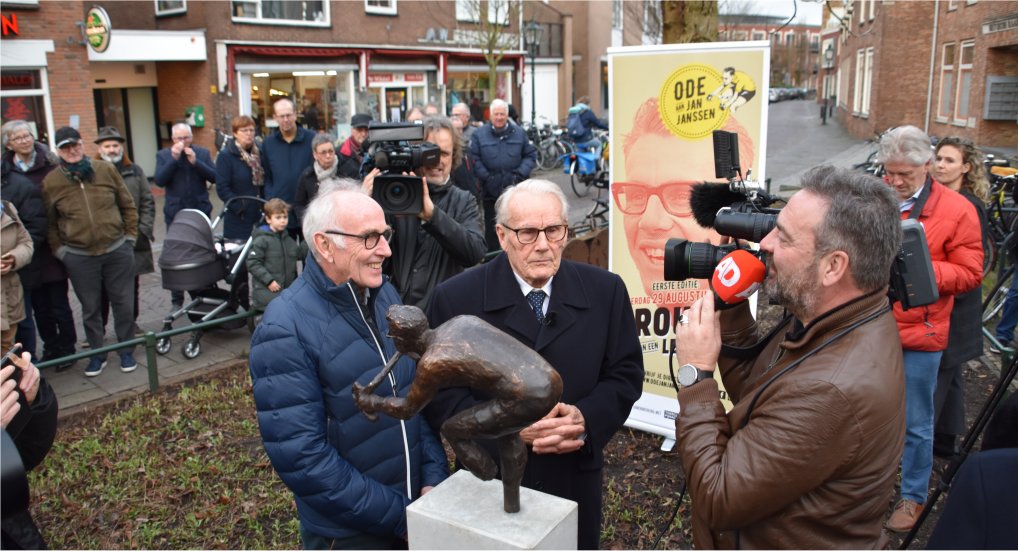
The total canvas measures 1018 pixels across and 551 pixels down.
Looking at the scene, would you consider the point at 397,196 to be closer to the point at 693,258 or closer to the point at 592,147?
the point at 693,258

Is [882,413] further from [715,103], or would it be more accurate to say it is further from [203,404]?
[203,404]

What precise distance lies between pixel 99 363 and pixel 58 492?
6.36 feet

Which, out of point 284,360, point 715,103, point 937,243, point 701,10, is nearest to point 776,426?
point 284,360

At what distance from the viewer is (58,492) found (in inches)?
169

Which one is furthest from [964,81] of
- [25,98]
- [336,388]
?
[336,388]

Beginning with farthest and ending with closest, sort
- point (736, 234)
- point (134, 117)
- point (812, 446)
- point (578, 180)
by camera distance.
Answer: point (134, 117) < point (578, 180) < point (736, 234) < point (812, 446)

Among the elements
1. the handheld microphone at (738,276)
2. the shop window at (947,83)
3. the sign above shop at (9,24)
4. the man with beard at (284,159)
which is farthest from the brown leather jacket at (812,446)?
the shop window at (947,83)

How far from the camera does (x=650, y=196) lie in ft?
14.8

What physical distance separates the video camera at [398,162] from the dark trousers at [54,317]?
3750 millimetres

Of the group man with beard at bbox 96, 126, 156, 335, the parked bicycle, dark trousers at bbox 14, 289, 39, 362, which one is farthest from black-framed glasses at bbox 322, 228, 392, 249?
the parked bicycle

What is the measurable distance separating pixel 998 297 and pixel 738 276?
662cm

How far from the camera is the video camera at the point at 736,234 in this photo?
1.97 m

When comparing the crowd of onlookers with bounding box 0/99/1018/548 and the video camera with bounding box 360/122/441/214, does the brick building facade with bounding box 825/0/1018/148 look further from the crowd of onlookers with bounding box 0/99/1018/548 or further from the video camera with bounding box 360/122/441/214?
the video camera with bounding box 360/122/441/214

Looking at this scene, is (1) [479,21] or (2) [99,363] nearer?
(2) [99,363]
